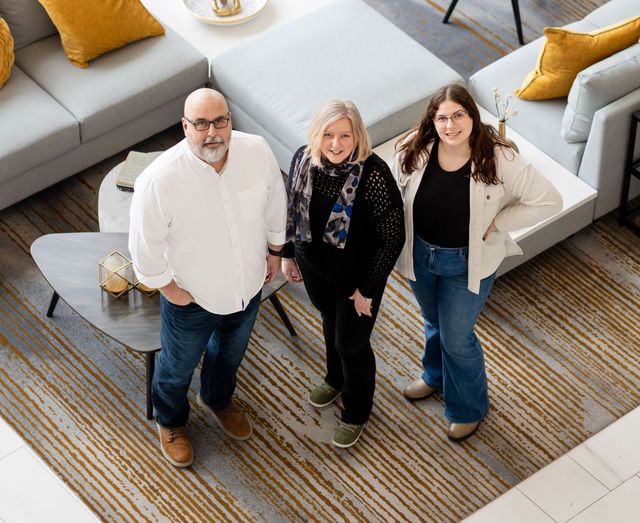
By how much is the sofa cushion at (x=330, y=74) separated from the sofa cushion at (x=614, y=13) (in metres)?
0.70

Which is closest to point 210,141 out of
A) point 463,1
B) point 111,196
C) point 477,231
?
point 477,231

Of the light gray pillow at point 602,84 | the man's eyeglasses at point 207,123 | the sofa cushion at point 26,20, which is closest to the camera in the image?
the man's eyeglasses at point 207,123

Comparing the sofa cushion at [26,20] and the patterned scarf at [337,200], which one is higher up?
the patterned scarf at [337,200]

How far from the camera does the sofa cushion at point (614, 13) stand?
439 cm

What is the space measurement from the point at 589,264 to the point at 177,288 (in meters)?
1.93

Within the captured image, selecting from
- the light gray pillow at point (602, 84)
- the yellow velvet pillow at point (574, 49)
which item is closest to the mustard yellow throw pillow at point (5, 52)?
the yellow velvet pillow at point (574, 49)

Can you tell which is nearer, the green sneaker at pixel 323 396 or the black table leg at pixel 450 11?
the green sneaker at pixel 323 396

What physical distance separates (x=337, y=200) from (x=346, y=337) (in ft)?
1.72

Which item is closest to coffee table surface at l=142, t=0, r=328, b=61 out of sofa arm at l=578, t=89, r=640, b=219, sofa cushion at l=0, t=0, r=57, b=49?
sofa cushion at l=0, t=0, r=57, b=49

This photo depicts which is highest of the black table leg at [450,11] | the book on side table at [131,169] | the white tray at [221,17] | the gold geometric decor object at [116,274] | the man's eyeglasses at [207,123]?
the man's eyeglasses at [207,123]

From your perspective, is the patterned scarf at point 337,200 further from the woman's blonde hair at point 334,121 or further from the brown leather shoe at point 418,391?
the brown leather shoe at point 418,391

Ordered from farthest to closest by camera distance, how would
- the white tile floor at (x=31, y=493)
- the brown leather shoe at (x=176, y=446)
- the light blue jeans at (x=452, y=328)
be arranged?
1. the brown leather shoe at (x=176, y=446)
2. the white tile floor at (x=31, y=493)
3. the light blue jeans at (x=452, y=328)

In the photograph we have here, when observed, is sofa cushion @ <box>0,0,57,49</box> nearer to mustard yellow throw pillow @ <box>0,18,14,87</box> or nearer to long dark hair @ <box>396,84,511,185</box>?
mustard yellow throw pillow @ <box>0,18,14,87</box>

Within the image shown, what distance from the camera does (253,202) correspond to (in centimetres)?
281
